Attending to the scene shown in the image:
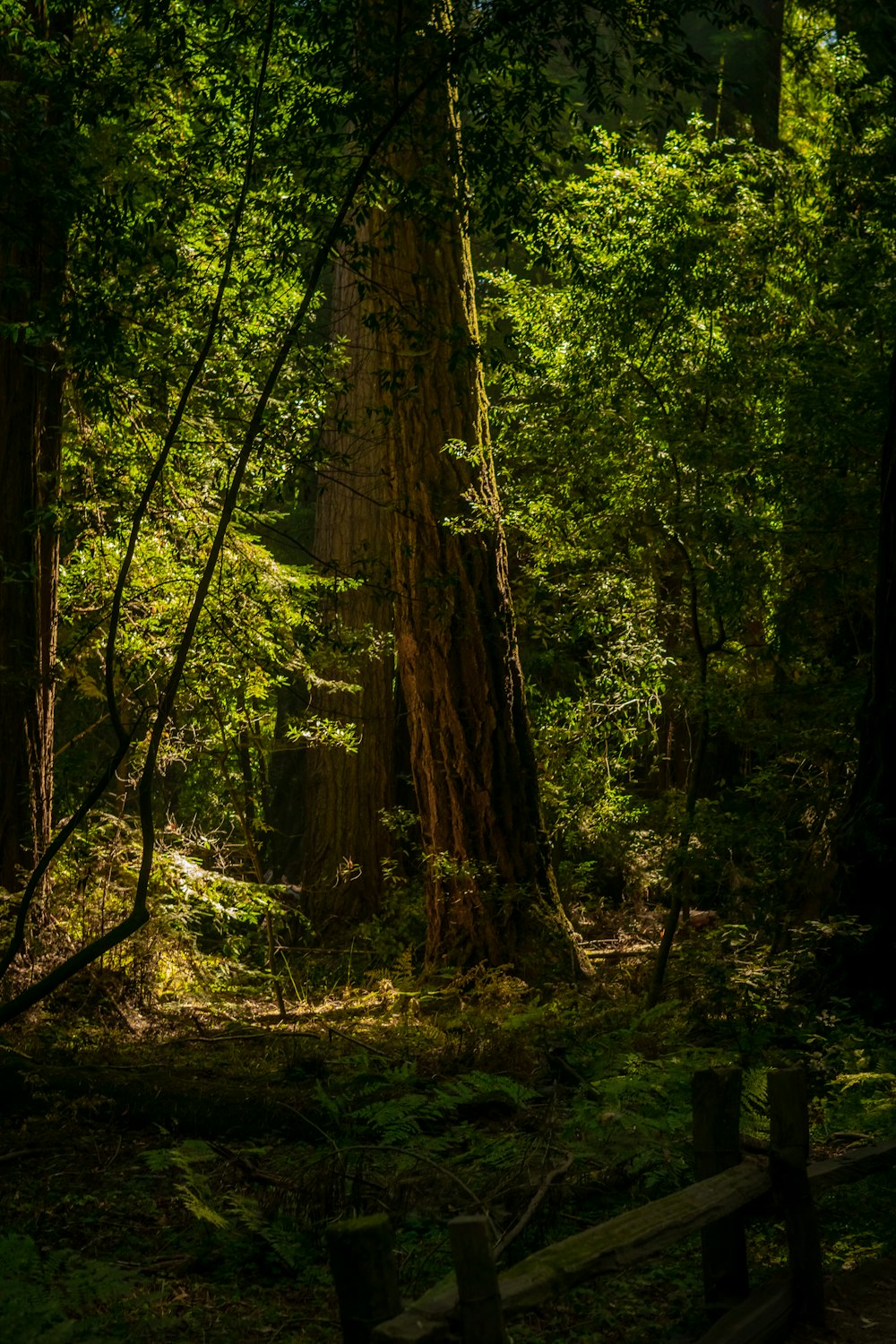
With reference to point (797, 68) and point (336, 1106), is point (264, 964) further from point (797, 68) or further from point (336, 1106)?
point (797, 68)

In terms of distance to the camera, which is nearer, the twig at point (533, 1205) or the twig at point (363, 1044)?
the twig at point (533, 1205)

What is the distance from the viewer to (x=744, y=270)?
1009cm

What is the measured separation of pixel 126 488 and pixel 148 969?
3879mm

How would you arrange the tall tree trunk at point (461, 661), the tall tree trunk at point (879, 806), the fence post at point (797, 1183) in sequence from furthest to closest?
the tall tree trunk at point (461, 661) < the tall tree trunk at point (879, 806) < the fence post at point (797, 1183)

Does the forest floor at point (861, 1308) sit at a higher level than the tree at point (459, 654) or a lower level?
lower

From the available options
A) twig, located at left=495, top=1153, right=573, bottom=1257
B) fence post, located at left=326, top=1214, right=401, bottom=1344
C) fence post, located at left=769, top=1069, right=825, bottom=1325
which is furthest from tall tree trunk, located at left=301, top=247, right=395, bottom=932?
fence post, located at left=326, top=1214, right=401, bottom=1344

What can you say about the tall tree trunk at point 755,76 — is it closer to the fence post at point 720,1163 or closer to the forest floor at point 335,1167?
the forest floor at point 335,1167

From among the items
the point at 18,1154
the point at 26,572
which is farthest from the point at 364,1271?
the point at 26,572

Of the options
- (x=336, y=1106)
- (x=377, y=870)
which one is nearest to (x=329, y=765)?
(x=377, y=870)

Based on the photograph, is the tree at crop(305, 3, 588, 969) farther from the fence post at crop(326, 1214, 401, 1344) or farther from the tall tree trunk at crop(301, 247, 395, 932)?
the fence post at crop(326, 1214, 401, 1344)

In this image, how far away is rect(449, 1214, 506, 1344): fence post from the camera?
3.09 meters

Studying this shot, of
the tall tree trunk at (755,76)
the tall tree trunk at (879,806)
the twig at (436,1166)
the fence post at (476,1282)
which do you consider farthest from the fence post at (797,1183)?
the tall tree trunk at (755,76)

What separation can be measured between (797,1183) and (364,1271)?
2075 mm

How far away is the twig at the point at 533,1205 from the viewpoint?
451 centimetres
